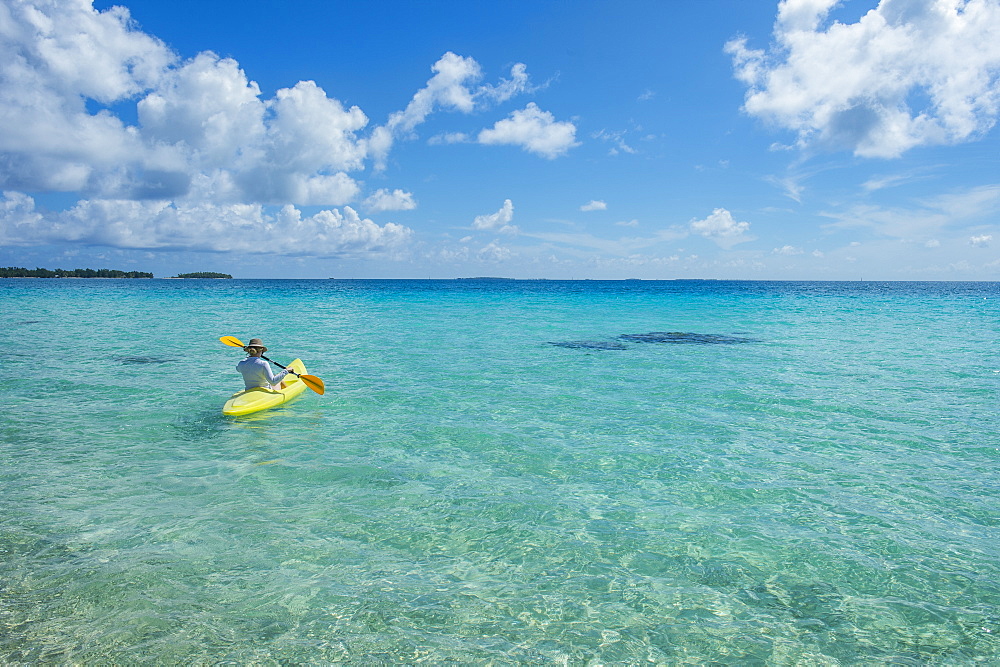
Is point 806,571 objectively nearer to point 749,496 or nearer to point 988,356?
point 749,496

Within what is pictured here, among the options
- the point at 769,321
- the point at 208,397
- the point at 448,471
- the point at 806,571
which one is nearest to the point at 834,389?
the point at 806,571

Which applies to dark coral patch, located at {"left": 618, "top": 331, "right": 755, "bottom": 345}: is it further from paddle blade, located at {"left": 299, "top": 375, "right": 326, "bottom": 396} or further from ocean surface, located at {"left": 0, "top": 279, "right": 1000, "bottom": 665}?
paddle blade, located at {"left": 299, "top": 375, "right": 326, "bottom": 396}

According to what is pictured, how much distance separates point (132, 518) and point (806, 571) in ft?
27.2

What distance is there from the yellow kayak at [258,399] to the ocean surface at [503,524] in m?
0.35

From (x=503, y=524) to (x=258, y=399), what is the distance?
26.9 ft

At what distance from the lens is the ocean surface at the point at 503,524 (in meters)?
4.80

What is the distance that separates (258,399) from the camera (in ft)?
41.5

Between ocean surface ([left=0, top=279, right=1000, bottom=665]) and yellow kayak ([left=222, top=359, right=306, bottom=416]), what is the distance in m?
0.35

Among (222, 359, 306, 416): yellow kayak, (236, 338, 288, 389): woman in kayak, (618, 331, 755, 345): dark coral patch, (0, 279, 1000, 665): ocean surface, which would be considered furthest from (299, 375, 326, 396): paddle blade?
(618, 331, 755, 345): dark coral patch

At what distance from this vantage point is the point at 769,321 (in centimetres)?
3841

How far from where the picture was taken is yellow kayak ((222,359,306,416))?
482 inches

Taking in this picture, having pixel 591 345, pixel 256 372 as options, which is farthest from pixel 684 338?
pixel 256 372

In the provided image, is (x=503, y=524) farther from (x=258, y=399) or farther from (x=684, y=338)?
(x=684, y=338)

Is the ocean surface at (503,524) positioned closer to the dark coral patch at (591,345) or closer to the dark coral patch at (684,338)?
the dark coral patch at (591,345)
